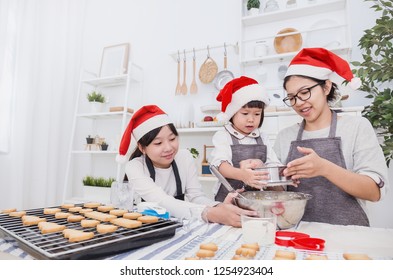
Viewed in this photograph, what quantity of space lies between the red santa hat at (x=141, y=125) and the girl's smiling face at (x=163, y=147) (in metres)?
0.06

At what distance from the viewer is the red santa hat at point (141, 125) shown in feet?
4.21

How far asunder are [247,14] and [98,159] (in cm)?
214

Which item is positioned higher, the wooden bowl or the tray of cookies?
the wooden bowl

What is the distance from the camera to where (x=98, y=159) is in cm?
299

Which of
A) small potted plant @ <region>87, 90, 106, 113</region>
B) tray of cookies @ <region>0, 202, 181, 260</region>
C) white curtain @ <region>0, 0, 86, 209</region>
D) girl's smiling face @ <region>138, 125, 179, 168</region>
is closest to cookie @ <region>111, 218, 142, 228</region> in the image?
tray of cookies @ <region>0, 202, 181, 260</region>

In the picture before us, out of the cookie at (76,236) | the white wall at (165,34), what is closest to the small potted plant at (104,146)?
the white wall at (165,34)

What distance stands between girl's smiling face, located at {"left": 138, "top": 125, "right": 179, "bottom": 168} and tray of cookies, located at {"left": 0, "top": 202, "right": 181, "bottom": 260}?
0.46 meters

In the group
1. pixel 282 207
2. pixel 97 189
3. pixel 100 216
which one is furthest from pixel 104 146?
pixel 282 207

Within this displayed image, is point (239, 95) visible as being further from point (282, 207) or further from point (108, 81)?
point (108, 81)

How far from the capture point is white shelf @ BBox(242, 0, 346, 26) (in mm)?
2109

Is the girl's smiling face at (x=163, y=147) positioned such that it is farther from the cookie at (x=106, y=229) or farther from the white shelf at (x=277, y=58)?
the white shelf at (x=277, y=58)

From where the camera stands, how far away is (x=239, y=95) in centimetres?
130

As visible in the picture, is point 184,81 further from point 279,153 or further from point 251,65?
point 279,153

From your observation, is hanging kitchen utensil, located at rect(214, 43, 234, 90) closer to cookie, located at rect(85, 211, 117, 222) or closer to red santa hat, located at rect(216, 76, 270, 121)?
red santa hat, located at rect(216, 76, 270, 121)
